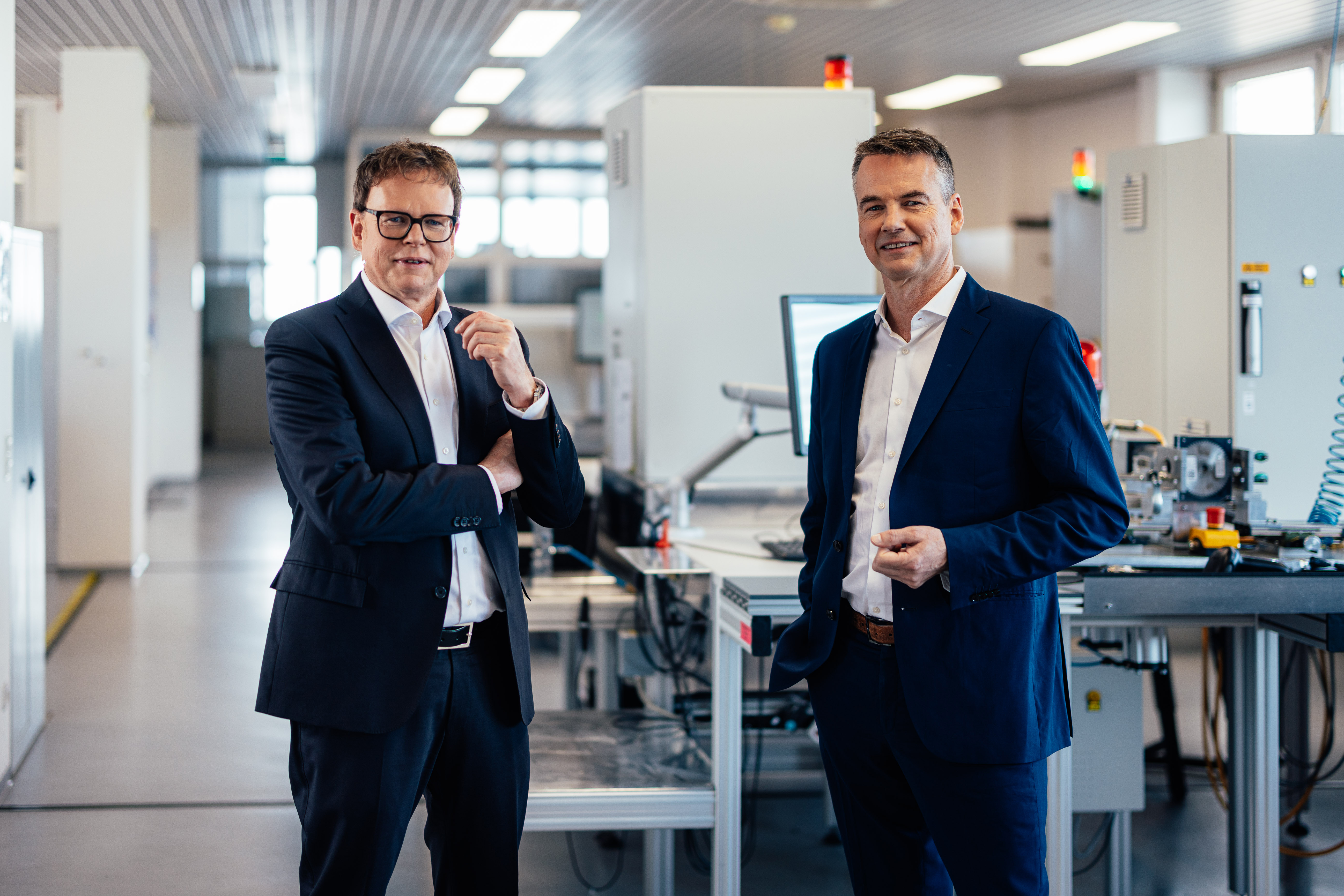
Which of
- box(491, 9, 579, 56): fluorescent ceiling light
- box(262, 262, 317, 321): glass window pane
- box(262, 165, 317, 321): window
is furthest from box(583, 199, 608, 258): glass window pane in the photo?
box(491, 9, 579, 56): fluorescent ceiling light

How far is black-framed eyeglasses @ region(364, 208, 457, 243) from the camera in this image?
68.1 inches

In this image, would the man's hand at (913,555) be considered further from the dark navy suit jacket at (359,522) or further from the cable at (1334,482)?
the cable at (1334,482)

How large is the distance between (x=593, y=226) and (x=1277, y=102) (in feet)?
21.8

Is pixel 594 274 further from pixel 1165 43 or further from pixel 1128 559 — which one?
pixel 1128 559

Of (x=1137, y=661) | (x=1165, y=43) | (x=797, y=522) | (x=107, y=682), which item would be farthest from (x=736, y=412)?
(x=1165, y=43)

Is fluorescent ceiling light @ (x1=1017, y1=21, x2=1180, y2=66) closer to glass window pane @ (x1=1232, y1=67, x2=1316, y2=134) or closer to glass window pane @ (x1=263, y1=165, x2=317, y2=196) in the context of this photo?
glass window pane @ (x1=1232, y1=67, x2=1316, y2=134)

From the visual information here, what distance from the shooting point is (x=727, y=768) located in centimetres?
254

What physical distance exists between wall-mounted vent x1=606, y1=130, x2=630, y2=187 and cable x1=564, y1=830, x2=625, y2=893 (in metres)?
1.97

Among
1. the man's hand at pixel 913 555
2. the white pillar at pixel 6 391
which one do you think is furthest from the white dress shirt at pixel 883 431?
the white pillar at pixel 6 391

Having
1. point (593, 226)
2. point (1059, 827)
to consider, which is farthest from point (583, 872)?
point (593, 226)

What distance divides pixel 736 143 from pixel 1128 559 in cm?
174

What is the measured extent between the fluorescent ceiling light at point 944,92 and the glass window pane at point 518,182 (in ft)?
12.6

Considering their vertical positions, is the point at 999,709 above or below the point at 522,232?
below

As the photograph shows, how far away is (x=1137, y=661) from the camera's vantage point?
9.27 feet
